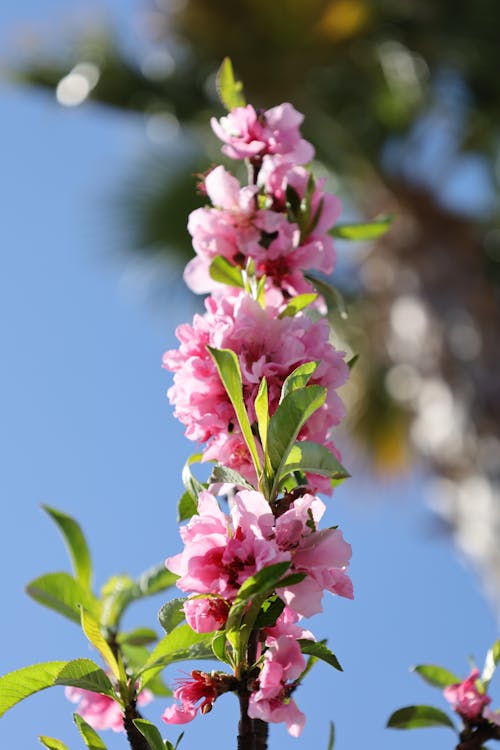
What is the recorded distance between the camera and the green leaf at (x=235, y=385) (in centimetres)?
66

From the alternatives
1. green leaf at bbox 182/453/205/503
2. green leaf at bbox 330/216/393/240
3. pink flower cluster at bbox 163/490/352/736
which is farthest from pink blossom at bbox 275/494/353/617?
green leaf at bbox 330/216/393/240

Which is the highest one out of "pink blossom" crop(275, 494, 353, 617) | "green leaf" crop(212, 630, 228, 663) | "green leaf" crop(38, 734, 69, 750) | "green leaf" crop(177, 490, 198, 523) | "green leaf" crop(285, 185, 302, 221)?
"green leaf" crop(285, 185, 302, 221)

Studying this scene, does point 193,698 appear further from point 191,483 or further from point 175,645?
point 191,483

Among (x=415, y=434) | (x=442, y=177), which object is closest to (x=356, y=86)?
(x=442, y=177)

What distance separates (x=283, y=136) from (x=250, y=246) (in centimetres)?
14

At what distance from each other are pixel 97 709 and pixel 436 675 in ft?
1.06

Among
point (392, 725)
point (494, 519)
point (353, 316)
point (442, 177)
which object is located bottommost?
point (392, 725)

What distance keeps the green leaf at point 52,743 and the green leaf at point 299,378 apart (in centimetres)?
30

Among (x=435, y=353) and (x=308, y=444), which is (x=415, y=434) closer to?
(x=435, y=353)

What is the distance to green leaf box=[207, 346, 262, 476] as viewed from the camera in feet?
2.16

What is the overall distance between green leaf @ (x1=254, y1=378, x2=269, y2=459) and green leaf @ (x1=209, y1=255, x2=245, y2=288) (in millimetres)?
165

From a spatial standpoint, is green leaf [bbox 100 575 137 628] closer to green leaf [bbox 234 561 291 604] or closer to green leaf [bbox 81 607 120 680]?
green leaf [bbox 81 607 120 680]

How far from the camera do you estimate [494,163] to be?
A: 579 cm

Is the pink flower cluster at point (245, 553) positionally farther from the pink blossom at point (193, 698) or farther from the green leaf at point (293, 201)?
the green leaf at point (293, 201)
